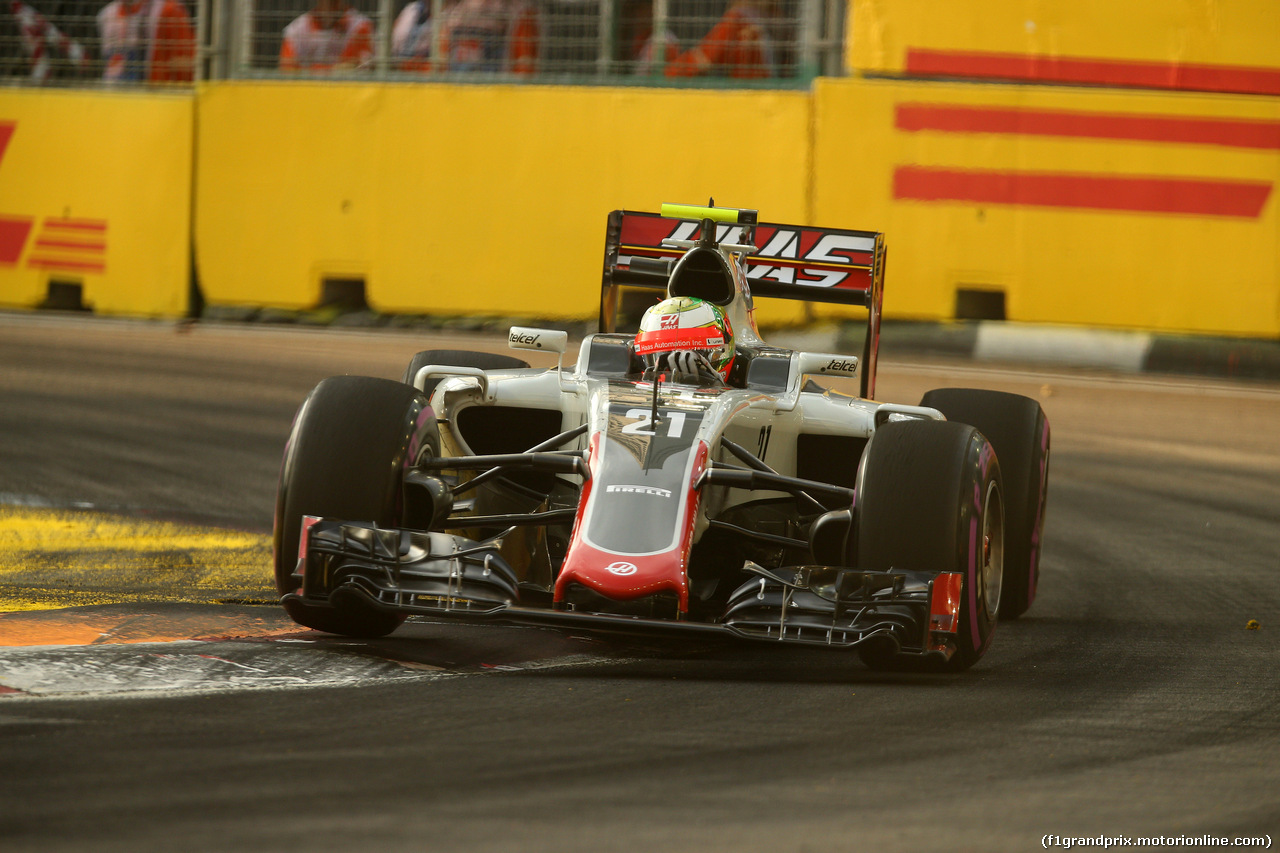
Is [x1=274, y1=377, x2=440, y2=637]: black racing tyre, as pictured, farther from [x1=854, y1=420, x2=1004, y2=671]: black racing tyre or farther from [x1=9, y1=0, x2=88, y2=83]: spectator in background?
[x1=9, y1=0, x2=88, y2=83]: spectator in background

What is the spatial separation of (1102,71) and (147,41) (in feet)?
24.9

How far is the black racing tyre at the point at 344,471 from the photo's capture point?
17.9 ft

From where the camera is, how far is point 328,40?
45.1 ft

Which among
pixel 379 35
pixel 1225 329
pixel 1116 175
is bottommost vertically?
pixel 1225 329

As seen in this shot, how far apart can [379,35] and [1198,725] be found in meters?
10.3

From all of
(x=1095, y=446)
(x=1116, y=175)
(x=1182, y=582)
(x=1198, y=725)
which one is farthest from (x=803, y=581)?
(x=1116, y=175)

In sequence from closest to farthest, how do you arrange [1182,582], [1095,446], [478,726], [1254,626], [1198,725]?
[478,726]
[1198,725]
[1254,626]
[1182,582]
[1095,446]

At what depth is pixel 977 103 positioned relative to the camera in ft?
40.4

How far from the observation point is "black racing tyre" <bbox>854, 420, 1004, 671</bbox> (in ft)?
17.3

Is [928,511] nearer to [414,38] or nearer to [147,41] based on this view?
[414,38]

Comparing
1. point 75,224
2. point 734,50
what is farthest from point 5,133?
point 734,50

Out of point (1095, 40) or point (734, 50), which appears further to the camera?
point (734, 50)

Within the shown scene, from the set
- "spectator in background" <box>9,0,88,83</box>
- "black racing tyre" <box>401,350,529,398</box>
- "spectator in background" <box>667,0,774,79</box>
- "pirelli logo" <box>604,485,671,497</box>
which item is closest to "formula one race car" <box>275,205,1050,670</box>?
"pirelli logo" <box>604,485,671,497</box>

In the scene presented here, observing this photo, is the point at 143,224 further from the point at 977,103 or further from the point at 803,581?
the point at 803,581
